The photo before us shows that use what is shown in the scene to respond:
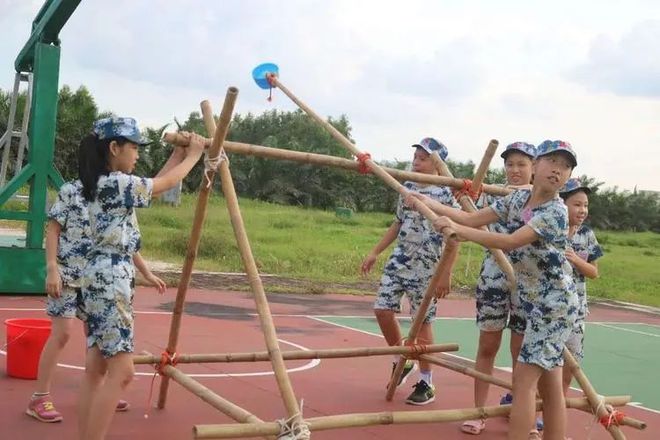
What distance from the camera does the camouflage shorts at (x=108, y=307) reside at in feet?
13.3

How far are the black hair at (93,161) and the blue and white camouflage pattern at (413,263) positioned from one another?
2.52 metres

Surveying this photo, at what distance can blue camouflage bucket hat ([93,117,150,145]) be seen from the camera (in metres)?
4.21

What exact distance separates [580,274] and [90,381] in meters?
3.16

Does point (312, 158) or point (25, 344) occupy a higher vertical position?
point (312, 158)

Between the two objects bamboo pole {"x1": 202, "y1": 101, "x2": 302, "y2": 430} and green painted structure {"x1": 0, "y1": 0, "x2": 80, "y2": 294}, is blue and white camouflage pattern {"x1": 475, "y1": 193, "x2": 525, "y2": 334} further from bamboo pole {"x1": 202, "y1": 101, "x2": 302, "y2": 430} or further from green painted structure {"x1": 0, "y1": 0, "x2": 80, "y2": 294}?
green painted structure {"x1": 0, "y1": 0, "x2": 80, "y2": 294}

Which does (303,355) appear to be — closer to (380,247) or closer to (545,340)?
(380,247)

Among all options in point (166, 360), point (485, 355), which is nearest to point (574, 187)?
point (485, 355)

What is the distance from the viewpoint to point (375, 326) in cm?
1073

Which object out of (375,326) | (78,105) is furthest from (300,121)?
(375,326)

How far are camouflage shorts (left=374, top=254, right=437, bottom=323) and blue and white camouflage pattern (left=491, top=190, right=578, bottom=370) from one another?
1.57m

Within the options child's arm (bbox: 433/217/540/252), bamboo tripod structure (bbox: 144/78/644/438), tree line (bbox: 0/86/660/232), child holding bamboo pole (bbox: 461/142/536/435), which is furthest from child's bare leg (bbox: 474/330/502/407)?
tree line (bbox: 0/86/660/232)

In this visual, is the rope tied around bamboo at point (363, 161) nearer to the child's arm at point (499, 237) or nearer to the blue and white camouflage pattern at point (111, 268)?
the child's arm at point (499, 237)

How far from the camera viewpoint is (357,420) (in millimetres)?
4008

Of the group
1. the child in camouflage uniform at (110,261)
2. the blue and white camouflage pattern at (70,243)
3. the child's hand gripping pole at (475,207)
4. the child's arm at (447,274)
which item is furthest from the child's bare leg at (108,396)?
the child's hand gripping pole at (475,207)
